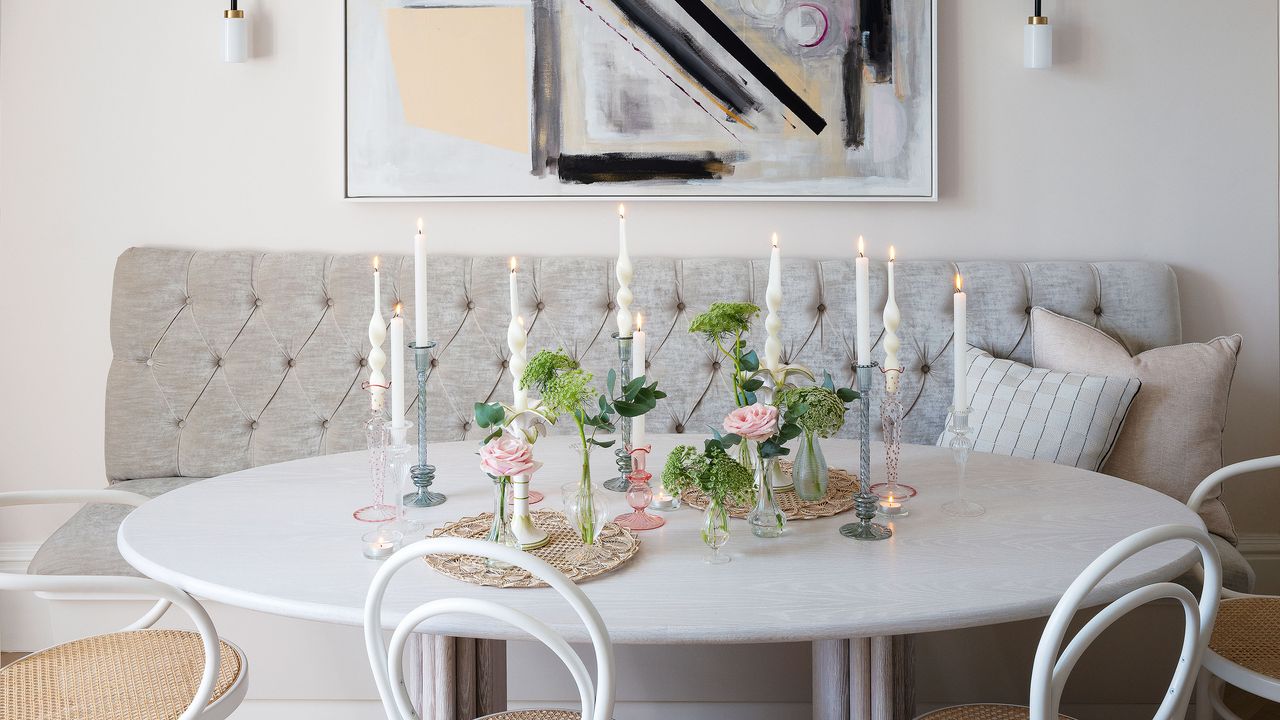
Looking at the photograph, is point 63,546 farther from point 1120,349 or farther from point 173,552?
point 1120,349

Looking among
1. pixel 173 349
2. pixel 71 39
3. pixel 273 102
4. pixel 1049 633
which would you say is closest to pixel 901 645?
pixel 1049 633

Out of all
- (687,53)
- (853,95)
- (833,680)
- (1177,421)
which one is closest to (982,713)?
(833,680)

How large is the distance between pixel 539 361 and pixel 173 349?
1.60 meters

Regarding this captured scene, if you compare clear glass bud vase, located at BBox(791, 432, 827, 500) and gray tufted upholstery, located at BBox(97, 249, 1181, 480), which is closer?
clear glass bud vase, located at BBox(791, 432, 827, 500)

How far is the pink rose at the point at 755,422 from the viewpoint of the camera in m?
1.39

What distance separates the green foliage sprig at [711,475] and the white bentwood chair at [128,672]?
25.5 inches

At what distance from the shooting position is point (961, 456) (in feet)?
5.11

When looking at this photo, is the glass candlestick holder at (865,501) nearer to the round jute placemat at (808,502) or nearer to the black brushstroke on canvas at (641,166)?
the round jute placemat at (808,502)

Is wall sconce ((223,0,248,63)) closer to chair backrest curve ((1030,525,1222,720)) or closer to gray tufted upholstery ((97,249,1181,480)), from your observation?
gray tufted upholstery ((97,249,1181,480))

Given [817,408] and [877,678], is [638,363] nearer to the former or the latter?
[817,408]

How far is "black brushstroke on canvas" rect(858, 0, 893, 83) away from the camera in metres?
2.68

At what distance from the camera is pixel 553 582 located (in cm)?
100

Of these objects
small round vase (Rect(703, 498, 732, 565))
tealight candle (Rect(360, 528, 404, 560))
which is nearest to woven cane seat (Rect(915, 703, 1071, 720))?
small round vase (Rect(703, 498, 732, 565))

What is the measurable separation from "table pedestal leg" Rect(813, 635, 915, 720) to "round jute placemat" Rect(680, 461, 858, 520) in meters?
0.20
